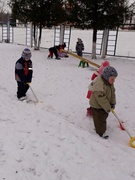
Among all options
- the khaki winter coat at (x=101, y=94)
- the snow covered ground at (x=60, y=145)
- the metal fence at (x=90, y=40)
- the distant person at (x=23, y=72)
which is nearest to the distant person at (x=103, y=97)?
the khaki winter coat at (x=101, y=94)

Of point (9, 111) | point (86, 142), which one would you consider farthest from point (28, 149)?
point (9, 111)

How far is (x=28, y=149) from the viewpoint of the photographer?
3.29 meters

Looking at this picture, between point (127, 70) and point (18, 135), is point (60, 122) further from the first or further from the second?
point (127, 70)

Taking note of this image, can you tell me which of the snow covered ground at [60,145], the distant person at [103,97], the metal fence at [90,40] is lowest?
the snow covered ground at [60,145]

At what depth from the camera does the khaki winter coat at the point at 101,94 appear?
4.41 m

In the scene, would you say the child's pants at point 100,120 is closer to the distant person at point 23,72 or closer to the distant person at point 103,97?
the distant person at point 103,97

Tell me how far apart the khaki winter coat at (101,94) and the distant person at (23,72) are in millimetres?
2351

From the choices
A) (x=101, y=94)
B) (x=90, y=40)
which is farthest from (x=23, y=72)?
A: (x=90, y=40)

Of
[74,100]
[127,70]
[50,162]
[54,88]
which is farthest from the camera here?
[127,70]

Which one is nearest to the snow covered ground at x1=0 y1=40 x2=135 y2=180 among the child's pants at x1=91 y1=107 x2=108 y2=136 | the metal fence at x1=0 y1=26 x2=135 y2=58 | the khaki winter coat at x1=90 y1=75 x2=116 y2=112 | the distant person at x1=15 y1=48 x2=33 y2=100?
the child's pants at x1=91 y1=107 x2=108 y2=136

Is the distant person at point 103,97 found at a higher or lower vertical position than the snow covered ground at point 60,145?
higher

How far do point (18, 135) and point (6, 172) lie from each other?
940 mm

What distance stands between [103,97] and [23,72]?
8.97ft

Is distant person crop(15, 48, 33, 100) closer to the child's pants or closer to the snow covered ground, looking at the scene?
the snow covered ground
